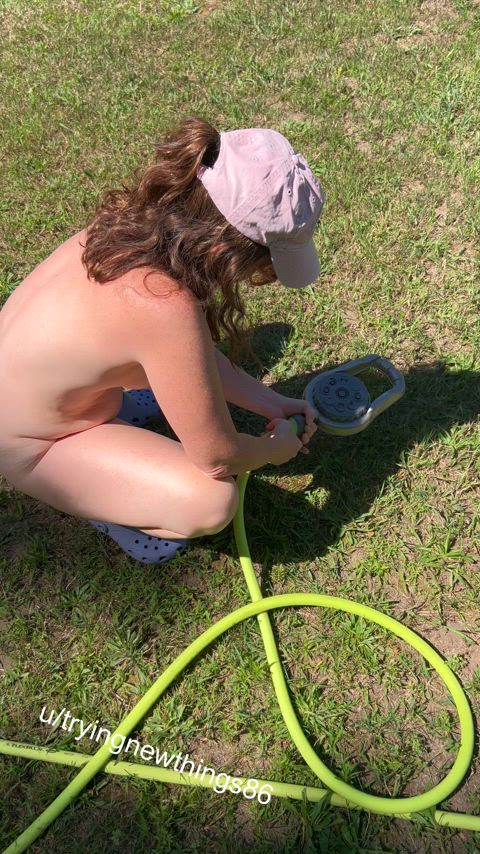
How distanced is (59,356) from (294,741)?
4.27 feet

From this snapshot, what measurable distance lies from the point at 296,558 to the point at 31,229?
2172 millimetres

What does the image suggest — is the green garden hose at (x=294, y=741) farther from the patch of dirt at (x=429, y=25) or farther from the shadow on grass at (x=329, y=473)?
the patch of dirt at (x=429, y=25)

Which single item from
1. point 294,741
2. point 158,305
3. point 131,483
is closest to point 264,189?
point 158,305

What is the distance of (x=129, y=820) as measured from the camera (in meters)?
2.00

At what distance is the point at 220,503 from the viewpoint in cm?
208

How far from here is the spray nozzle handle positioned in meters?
2.42

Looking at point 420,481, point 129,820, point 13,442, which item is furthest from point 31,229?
point 129,820

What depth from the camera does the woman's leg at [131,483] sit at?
2.04m

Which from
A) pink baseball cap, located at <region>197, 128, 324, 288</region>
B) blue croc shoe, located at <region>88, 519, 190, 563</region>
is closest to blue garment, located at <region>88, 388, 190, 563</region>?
blue croc shoe, located at <region>88, 519, 190, 563</region>

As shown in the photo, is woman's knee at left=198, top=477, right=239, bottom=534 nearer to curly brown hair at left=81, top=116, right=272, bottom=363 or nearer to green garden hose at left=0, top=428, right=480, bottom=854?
green garden hose at left=0, top=428, right=480, bottom=854

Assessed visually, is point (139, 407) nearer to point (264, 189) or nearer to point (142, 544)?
point (142, 544)

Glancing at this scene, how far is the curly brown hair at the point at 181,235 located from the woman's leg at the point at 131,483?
0.57 m

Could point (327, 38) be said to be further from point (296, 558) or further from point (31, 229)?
point (296, 558)

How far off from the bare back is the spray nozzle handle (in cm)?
57
